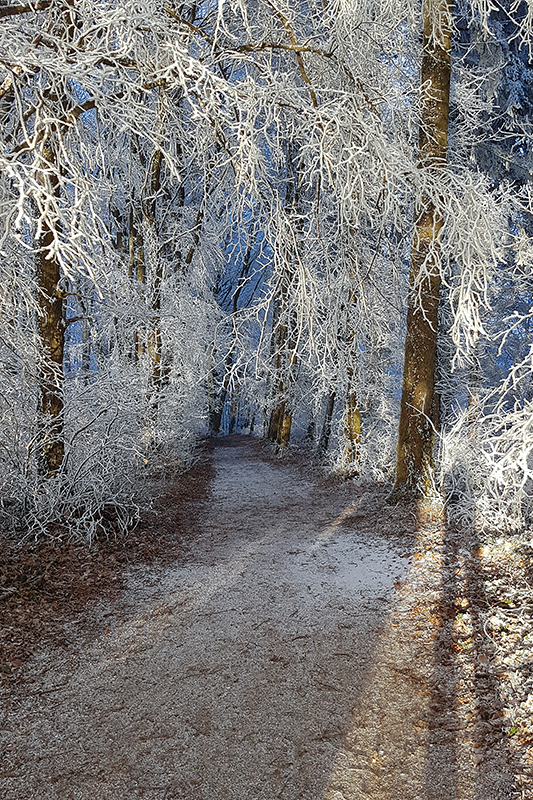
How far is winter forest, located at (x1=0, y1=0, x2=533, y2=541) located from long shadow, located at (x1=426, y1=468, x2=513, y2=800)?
104cm

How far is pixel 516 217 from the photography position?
10.2 m

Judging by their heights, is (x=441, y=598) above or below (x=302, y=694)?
above

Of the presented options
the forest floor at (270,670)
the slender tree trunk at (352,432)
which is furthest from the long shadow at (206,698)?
the slender tree trunk at (352,432)

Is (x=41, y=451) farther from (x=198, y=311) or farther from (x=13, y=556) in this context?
(x=198, y=311)

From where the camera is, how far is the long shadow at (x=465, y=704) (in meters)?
2.47

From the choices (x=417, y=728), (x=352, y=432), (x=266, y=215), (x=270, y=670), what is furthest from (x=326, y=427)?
(x=417, y=728)

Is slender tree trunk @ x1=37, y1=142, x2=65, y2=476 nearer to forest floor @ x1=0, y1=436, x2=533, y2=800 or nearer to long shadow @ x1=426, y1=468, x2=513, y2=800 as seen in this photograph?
forest floor @ x1=0, y1=436, x2=533, y2=800

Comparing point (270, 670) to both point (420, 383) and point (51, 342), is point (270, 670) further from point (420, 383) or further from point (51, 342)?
point (420, 383)

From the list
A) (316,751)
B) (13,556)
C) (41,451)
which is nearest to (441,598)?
(316,751)

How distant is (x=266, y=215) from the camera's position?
4871mm

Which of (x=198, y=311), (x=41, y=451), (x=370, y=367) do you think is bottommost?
(x=41, y=451)

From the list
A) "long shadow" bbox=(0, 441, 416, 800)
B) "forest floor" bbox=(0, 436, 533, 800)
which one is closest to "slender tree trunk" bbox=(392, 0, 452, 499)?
"forest floor" bbox=(0, 436, 533, 800)

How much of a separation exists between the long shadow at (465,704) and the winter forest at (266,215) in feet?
3.40

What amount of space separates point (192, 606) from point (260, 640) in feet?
3.03
